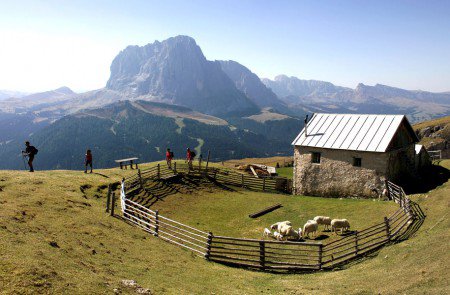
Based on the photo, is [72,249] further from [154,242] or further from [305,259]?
[305,259]

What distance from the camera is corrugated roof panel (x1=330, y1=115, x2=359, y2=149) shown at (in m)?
35.0

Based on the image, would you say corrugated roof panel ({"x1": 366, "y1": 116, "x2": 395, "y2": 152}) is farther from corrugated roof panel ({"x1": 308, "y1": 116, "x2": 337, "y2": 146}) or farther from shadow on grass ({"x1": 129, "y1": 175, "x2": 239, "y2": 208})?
shadow on grass ({"x1": 129, "y1": 175, "x2": 239, "y2": 208})

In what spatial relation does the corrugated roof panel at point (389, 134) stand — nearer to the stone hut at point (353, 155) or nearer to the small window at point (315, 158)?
the stone hut at point (353, 155)

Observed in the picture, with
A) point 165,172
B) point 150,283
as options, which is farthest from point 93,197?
point 150,283

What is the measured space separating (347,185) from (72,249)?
90.1 ft

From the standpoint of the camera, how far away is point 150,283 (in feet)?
43.2

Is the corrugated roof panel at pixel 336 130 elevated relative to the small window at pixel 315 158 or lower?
elevated

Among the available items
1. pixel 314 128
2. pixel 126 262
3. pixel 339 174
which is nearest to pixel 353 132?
pixel 314 128

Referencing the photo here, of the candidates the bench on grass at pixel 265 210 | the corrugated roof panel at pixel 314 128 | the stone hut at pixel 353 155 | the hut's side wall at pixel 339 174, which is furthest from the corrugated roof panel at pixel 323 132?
the bench on grass at pixel 265 210

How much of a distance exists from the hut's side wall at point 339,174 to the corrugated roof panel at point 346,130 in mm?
950

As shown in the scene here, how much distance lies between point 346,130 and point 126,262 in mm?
28810

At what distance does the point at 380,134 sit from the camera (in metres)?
34.1

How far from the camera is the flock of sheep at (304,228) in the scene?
75.2 ft

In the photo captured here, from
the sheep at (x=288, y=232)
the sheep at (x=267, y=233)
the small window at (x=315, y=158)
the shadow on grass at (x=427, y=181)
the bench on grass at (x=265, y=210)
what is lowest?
the bench on grass at (x=265, y=210)
